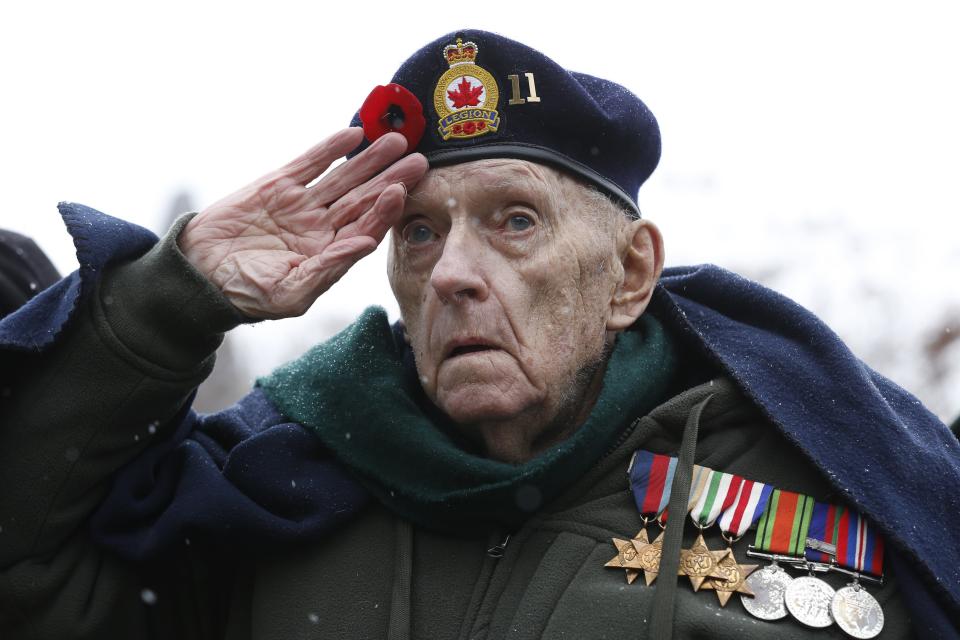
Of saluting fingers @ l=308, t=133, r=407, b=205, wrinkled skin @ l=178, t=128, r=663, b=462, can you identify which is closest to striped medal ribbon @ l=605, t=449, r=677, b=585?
wrinkled skin @ l=178, t=128, r=663, b=462

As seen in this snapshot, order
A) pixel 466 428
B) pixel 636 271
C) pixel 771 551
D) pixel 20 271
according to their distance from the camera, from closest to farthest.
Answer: pixel 771 551 → pixel 466 428 → pixel 636 271 → pixel 20 271

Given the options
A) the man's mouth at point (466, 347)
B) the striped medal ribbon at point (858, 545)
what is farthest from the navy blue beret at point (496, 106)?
the striped medal ribbon at point (858, 545)

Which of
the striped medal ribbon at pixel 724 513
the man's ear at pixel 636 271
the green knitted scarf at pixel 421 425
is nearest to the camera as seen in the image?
the striped medal ribbon at pixel 724 513

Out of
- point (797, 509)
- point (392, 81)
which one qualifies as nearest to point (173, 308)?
point (392, 81)

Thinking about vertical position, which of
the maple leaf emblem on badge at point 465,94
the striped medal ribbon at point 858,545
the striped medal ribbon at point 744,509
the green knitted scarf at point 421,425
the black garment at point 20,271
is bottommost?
the black garment at point 20,271

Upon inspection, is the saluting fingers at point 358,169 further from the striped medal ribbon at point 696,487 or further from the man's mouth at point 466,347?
the striped medal ribbon at point 696,487

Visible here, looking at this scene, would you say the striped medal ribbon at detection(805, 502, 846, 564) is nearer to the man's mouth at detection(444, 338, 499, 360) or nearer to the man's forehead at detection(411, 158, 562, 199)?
the man's mouth at detection(444, 338, 499, 360)

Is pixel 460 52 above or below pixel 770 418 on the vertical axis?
above

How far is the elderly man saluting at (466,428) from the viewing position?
263 cm

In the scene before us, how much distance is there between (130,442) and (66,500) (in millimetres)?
214

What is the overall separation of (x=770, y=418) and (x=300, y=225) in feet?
4.56

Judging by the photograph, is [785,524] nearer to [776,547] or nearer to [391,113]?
[776,547]

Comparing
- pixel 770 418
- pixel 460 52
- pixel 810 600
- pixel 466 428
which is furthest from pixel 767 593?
pixel 460 52

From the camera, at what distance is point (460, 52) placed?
10.2 feet
